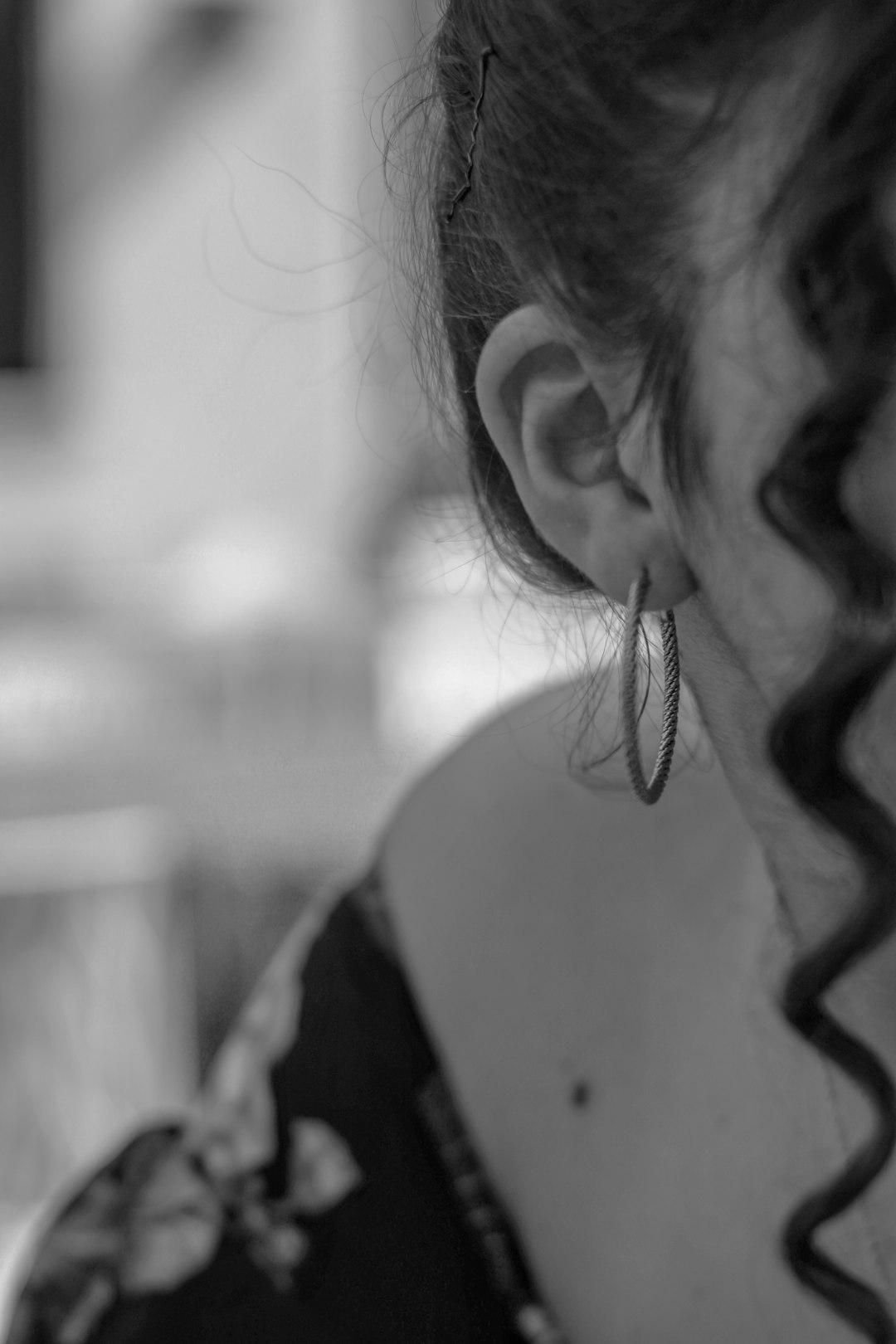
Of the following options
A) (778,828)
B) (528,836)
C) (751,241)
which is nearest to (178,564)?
(528,836)

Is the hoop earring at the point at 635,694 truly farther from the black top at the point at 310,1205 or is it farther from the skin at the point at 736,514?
the black top at the point at 310,1205

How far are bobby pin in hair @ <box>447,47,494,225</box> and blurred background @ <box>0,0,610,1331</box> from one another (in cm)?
120

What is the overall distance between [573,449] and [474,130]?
125mm

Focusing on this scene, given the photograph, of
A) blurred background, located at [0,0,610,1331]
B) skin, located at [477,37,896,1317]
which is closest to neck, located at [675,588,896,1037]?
skin, located at [477,37,896,1317]

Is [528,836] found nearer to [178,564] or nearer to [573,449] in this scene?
[573,449]

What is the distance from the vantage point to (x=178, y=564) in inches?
86.7

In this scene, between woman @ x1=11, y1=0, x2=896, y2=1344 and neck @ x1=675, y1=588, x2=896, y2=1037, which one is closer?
woman @ x1=11, y1=0, x2=896, y2=1344

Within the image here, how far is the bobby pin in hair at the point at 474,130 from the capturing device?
1.61 ft

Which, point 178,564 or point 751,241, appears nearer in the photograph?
point 751,241

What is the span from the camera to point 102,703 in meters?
2.03

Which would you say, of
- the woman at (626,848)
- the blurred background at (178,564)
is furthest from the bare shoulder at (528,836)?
the blurred background at (178,564)

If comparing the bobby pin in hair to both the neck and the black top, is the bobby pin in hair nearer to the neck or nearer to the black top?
the neck

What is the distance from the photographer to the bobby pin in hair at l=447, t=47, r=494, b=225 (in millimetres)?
492

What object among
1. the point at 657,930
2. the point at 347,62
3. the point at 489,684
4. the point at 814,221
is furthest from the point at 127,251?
the point at 814,221
